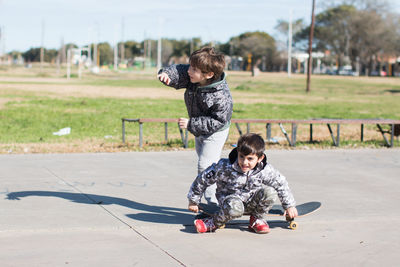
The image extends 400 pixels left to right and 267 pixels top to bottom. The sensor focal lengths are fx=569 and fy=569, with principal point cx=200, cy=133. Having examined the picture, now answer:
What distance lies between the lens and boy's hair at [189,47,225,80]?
4434mm

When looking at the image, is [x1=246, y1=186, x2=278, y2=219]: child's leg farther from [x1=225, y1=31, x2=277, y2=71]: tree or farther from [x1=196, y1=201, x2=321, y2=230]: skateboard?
[x1=225, y1=31, x2=277, y2=71]: tree

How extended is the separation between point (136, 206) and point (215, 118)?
1456 millimetres

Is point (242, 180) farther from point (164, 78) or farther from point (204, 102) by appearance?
point (164, 78)

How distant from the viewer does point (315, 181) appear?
23.2ft

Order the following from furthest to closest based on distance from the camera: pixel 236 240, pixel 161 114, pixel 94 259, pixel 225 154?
pixel 161 114
pixel 225 154
pixel 236 240
pixel 94 259

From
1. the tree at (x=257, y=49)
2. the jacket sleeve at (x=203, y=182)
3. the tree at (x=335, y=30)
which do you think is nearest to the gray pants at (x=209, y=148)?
the jacket sleeve at (x=203, y=182)

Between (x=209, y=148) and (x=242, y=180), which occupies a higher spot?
(x=209, y=148)

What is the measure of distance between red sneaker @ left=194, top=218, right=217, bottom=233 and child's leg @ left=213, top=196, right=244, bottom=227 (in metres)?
0.06

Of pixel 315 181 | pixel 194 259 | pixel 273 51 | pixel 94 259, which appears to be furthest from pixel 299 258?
pixel 273 51

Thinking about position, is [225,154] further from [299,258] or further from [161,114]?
[161,114]

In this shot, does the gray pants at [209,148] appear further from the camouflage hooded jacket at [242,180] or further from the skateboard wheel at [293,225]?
the skateboard wheel at [293,225]

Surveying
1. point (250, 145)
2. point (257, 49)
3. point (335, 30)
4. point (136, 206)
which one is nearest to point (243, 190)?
point (250, 145)

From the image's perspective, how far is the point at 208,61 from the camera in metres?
4.43

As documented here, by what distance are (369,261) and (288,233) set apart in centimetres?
86
